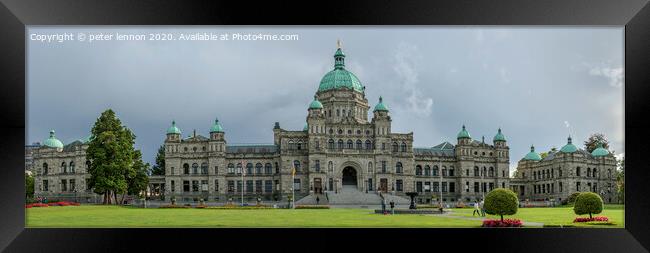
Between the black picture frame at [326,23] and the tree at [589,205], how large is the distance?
9.86ft

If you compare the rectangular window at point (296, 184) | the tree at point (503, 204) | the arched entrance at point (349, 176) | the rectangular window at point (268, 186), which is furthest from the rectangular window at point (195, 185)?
the tree at point (503, 204)

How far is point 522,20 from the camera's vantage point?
1662 cm

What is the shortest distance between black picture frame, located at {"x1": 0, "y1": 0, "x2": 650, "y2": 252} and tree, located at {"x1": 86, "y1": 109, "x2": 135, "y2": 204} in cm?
1241

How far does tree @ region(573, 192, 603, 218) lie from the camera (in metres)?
19.9

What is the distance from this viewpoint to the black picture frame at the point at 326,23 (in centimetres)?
1648

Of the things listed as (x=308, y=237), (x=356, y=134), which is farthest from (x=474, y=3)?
(x=356, y=134)

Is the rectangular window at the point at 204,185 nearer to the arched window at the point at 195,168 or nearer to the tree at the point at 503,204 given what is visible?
the arched window at the point at 195,168

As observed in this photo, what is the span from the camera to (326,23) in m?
16.7

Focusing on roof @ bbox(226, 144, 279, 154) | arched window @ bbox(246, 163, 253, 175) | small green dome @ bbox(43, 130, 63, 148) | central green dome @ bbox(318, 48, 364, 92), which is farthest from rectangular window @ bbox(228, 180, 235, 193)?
small green dome @ bbox(43, 130, 63, 148)

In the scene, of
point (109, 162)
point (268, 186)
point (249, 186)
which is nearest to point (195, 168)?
point (249, 186)

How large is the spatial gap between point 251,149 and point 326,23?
40439 millimetres

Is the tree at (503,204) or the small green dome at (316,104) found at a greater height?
the small green dome at (316,104)

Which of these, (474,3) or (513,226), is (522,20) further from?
(513,226)

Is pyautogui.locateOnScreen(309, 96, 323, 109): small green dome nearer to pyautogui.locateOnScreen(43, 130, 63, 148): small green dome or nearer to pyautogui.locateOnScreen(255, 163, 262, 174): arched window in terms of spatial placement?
pyautogui.locateOnScreen(255, 163, 262, 174): arched window
